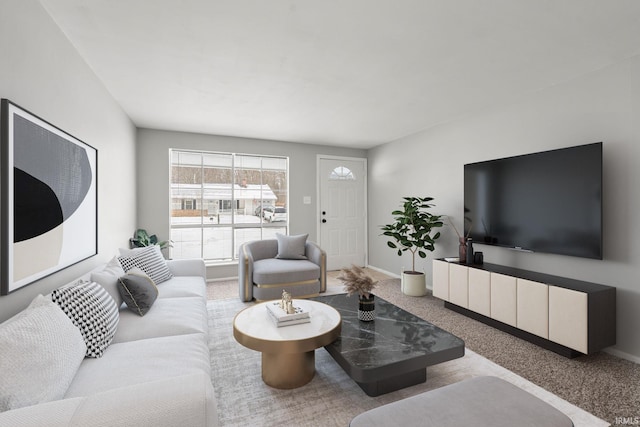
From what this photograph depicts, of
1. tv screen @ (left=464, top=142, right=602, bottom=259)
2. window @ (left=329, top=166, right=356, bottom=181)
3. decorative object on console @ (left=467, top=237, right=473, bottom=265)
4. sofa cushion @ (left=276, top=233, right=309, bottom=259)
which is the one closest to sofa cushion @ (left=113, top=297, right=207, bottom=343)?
sofa cushion @ (left=276, top=233, right=309, bottom=259)

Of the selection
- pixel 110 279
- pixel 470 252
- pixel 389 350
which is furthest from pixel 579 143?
pixel 110 279

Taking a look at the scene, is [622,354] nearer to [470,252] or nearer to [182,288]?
[470,252]

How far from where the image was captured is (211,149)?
491 centimetres

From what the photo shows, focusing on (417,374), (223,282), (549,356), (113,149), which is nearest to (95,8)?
(113,149)

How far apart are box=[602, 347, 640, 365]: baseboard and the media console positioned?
0.46 ft

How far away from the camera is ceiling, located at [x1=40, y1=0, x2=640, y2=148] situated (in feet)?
6.07

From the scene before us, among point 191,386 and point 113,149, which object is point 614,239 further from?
point 113,149

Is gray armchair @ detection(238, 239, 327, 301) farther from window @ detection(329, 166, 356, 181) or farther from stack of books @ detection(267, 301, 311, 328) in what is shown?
window @ detection(329, 166, 356, 181)

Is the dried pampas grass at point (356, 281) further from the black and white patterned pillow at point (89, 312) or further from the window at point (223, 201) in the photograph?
the window at point (223, 201)

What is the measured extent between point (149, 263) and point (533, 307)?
361cm

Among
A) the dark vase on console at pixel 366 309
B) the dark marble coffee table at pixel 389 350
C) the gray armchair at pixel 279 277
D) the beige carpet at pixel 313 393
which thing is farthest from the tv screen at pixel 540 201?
the gray armchair at pixel 279 277

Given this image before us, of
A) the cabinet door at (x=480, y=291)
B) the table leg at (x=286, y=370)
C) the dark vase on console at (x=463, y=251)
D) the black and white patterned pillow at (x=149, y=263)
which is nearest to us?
the table leg at (x=286, y=370)

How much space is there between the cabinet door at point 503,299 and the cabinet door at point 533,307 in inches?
2.2

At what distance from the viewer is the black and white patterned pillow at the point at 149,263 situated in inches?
107
